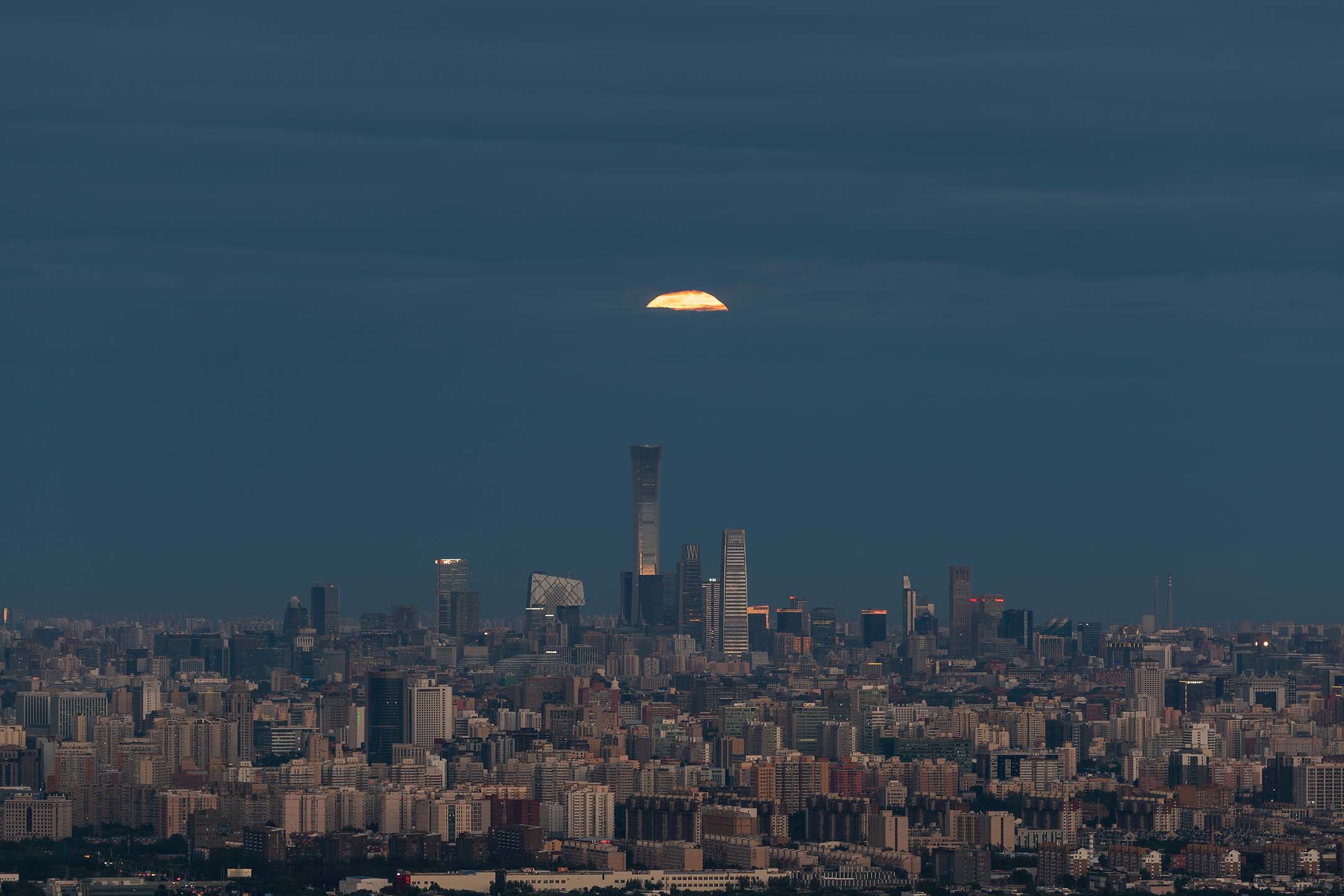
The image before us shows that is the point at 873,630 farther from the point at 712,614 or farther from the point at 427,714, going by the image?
the point at 427,714

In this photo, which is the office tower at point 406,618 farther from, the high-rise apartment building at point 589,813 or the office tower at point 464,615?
the high-rise apartment building at point 589,813

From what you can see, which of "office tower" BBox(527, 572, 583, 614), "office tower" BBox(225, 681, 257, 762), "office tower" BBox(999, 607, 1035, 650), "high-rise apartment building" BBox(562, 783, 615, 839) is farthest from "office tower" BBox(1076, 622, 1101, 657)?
"high-rise apartment building" BBox(562, 783, 615, 839)

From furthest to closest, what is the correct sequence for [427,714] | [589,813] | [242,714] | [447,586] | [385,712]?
[447,586] → [242,714] → [427,714] → [385,712] → [589,813]

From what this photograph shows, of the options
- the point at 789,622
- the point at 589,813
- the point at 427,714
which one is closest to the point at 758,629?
the point at 789,622

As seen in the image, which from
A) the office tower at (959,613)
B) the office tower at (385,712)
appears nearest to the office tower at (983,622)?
the office tower at (959,613)

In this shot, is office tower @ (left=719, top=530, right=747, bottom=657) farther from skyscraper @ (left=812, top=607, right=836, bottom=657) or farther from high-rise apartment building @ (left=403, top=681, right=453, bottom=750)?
high-rise apartment building @ (left=403, top=681, right=453, bottom=750)

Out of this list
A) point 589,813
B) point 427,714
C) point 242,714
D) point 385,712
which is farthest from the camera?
point 242,714
